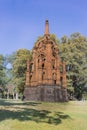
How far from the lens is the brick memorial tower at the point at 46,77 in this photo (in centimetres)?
2838

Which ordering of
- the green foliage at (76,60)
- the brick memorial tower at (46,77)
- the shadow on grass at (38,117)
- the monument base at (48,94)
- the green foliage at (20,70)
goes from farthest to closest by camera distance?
1. the green foliage at (76,60)
2. the green foliage at (20,70)
3. the brick memorial tower at (46,77)
4. the monument base at (48,94)
5. the shadow on grass at (38,117)

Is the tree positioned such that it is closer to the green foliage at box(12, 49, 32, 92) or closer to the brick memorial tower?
the green foliage at box(12, 49, 32, 92)

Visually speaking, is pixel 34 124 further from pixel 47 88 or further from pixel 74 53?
pixel 74 53

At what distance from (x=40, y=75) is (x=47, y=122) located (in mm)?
18063

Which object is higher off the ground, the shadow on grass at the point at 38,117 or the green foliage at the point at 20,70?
the green foliage at the point at 20,70

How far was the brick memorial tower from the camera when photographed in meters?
28.4

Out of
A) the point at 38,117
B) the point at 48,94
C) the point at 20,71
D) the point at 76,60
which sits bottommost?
the point at 38,117

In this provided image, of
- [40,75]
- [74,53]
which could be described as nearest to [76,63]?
[74,53]

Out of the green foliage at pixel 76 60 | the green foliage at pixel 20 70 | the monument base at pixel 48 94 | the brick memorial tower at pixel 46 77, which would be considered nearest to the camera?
the monument base at pixel 48 94

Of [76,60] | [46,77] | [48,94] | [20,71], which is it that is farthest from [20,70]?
[48,94]

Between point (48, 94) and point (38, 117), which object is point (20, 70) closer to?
point (48, 94)

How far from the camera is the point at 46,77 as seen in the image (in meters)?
29.2

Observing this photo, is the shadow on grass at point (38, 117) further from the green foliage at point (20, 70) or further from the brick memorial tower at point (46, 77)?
the green foliage at point (20, 70)

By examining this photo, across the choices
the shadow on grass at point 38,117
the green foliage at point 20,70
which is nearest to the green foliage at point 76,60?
the green foliage at point 20,70
